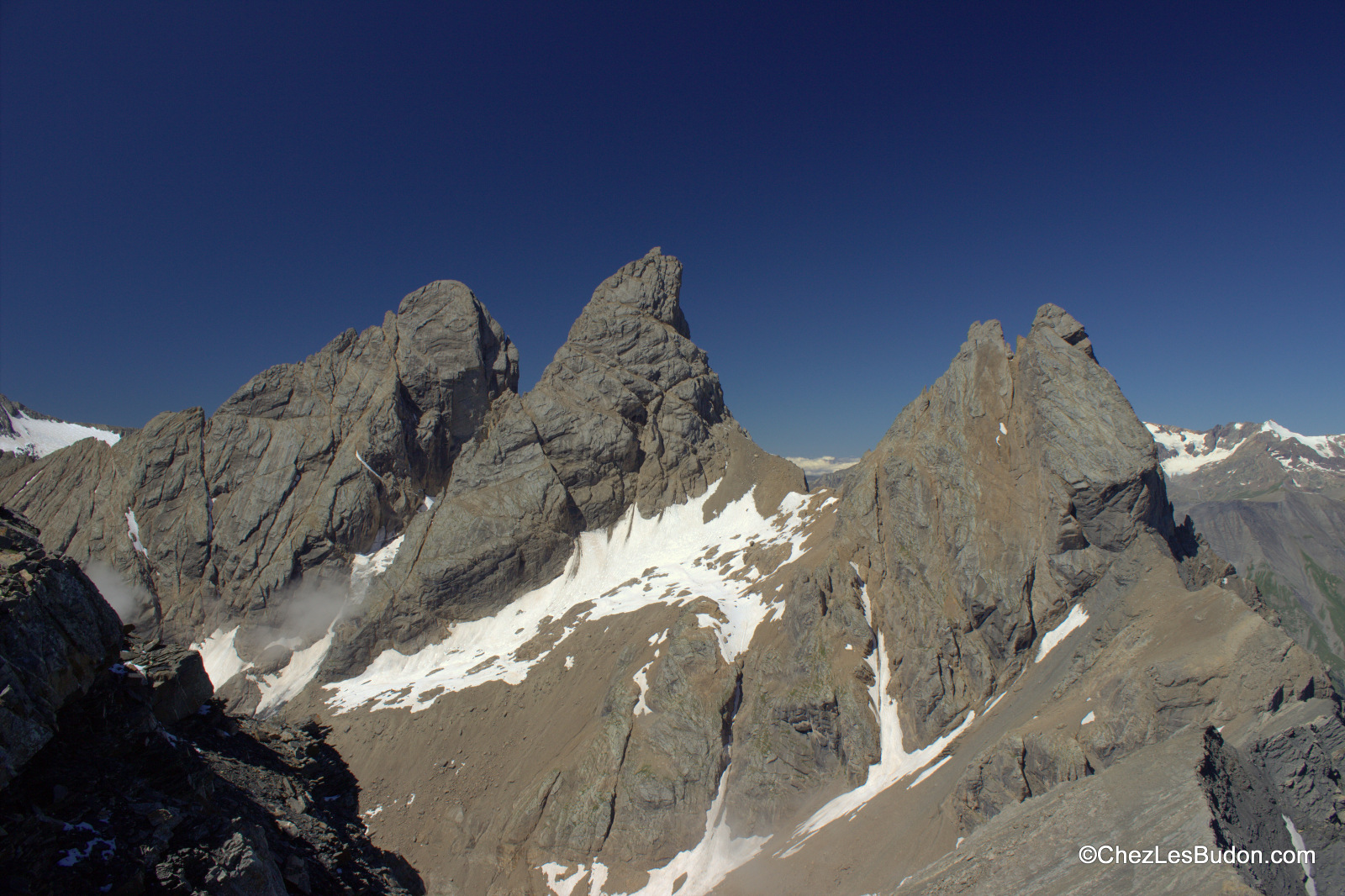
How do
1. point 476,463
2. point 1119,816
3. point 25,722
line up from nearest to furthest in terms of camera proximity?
A: 1. point 25,722
2. point 1119,816
3. point 476,463

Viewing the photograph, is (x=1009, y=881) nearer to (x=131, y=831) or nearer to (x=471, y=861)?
(x=131, y=831)

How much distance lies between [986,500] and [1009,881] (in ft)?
79.2

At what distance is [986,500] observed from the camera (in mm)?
37125

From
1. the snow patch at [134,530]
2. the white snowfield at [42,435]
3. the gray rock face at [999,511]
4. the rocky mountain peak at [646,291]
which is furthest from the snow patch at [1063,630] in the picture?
the white snowfield at [42,435]

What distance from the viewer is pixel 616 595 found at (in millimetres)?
62000

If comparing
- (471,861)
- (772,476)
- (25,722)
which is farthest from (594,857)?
(772,476)

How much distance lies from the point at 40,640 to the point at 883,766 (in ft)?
121

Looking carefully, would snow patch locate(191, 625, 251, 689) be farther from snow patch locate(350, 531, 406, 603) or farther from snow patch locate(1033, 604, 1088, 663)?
snow patch locate(1033, 604, 1088, 663)

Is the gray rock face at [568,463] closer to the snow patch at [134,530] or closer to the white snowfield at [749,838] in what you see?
the snow patch at [134,530]

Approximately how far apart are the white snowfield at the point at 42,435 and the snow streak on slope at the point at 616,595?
77177mm

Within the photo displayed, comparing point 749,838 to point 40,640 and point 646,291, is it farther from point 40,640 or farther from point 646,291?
point 646,291

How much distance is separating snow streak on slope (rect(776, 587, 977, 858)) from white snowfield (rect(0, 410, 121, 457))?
11867 centimetres

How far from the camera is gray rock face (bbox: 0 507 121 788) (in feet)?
36.9

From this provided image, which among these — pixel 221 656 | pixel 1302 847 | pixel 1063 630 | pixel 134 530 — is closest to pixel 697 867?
pixel 1063 630
